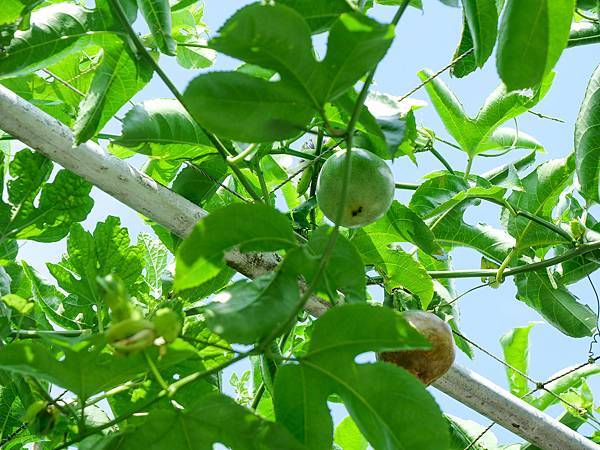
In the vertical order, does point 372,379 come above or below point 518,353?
below

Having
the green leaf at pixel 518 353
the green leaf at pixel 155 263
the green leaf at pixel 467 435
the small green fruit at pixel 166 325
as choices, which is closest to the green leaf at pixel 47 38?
the green leaf at pixel 155 263

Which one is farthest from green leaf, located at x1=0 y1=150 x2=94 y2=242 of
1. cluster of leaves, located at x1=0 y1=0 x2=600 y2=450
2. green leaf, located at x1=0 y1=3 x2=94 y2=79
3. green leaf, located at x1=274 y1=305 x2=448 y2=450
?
green leaf, located at x1=274 y1=305 x2=448 y2=450

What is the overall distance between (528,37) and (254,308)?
48 cm

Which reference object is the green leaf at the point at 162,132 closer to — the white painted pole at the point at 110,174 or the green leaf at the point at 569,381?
the white painted pole at the point at 110,174

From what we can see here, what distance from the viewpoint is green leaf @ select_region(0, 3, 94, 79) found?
1293 millimetres

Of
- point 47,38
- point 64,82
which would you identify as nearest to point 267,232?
point 47,38

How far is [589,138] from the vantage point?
56.5 inches

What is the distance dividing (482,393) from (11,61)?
3.52 feet

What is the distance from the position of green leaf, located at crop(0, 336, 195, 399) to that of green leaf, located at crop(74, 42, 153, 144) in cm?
43

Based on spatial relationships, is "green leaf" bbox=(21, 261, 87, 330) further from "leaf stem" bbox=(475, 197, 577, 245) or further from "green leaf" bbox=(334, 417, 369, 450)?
"leaf stem" bbox=(475, 197, 577, 245)

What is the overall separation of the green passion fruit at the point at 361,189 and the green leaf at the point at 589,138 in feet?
1.20

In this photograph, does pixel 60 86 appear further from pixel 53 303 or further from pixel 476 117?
pixel 476 117

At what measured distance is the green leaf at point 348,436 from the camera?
1994mm

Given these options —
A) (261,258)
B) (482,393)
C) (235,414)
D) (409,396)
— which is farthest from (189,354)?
(482,393)
